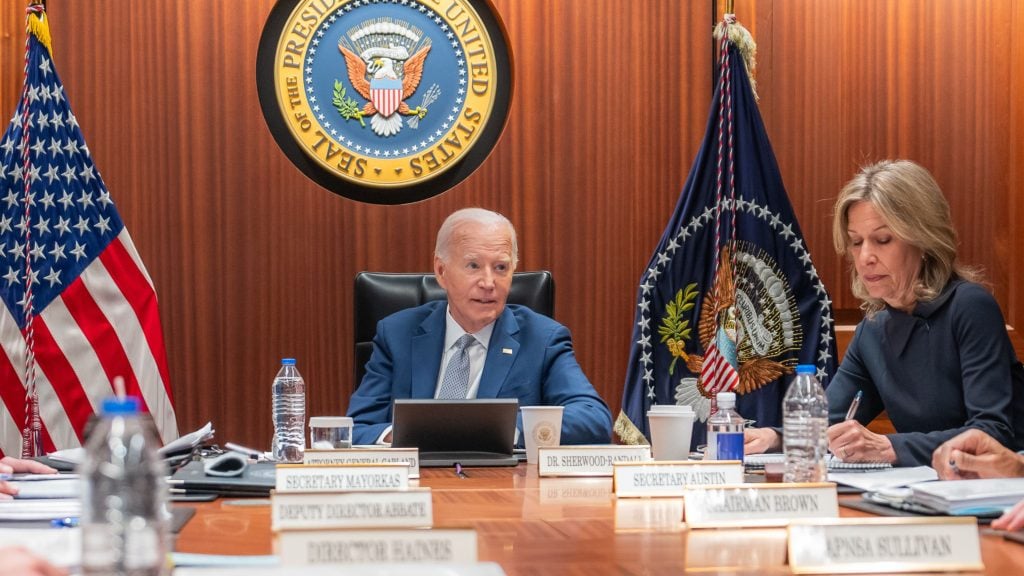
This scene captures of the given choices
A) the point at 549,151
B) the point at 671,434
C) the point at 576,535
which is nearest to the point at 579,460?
the point at 671,434

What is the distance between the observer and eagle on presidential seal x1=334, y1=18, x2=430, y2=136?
4.30m

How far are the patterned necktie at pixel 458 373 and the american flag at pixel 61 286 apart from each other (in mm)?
1140

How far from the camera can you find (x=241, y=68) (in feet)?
13.9

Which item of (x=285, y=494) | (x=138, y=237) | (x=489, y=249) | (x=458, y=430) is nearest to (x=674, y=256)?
(x=489, y=249)

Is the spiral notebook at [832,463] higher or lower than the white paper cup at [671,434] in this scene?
lower

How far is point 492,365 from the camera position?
3.14 m

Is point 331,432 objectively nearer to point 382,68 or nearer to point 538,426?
point 538,426

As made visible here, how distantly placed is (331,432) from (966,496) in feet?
4.19

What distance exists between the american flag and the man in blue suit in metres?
1.02

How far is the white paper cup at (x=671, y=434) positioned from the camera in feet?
7.36

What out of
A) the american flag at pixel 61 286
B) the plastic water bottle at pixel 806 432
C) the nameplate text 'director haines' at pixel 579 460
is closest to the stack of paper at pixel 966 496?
the plastic water bottle at pixel 806 432

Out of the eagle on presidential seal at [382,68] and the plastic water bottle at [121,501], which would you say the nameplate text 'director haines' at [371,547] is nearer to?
the plastic water bottle at [121,501]

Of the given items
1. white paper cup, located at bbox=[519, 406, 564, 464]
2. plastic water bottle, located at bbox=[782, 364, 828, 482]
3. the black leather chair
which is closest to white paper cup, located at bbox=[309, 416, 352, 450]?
white paper cup, located at bbox=[519, 406, 564, 464]

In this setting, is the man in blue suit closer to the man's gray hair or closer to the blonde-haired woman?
the man's gray hair
